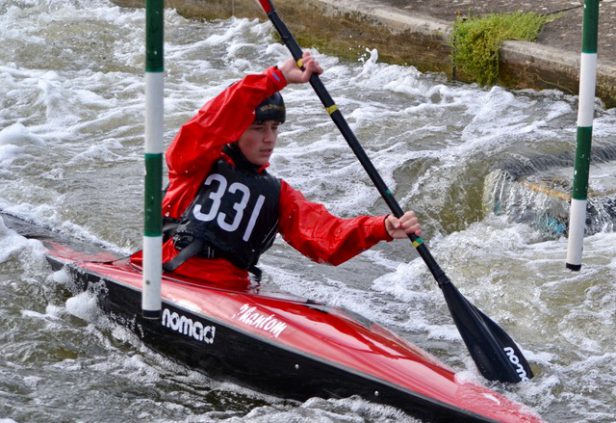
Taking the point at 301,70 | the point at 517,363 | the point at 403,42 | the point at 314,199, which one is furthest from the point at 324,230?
the point at 403,42

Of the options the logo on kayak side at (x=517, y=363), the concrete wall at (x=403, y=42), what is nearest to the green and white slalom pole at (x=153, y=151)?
the logo on kayak side at (x=517, y=363)

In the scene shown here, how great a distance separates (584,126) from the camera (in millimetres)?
4363

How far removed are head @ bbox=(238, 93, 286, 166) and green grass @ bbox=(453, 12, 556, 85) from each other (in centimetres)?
406

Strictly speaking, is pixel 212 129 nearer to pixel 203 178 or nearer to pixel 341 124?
pixel 203 178

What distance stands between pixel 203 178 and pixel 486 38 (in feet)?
13.8

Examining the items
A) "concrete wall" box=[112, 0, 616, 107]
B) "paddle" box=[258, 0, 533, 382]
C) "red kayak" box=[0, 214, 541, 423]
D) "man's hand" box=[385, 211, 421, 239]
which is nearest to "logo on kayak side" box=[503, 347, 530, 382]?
"paddle" box=[258, 0, 533, 382]

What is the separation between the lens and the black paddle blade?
157 inches

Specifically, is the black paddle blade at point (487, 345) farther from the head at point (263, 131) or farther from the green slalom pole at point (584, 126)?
the head at point (263, 131)

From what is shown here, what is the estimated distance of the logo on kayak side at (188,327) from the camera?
4027mm

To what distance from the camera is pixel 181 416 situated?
3857mm

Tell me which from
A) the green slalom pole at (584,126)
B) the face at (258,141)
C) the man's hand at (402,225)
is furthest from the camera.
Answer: the green slalom pole at (584,126)

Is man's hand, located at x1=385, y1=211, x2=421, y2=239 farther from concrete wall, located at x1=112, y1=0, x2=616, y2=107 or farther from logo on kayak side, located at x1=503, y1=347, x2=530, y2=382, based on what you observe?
concrete wall, located at x1=112, y1=0, x2=616, y2=107

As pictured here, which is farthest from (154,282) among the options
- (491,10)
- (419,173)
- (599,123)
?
(491,10)

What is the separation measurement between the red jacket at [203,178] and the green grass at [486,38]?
403cm
